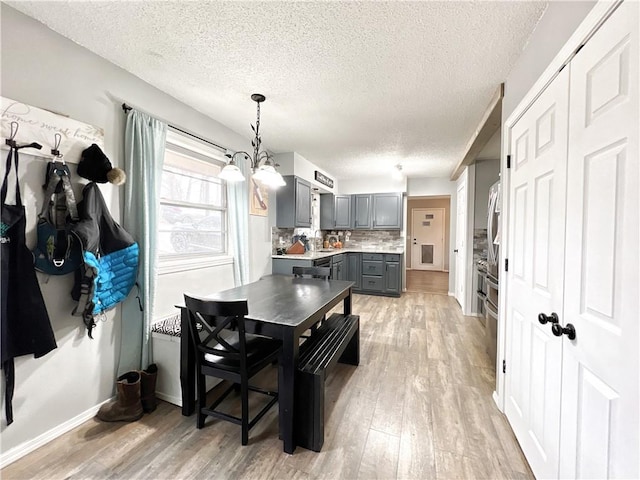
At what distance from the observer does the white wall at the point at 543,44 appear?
3.81 feet

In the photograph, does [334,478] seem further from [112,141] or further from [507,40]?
[507,40]

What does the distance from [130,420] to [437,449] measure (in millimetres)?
1994

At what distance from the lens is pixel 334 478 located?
1.38 metres

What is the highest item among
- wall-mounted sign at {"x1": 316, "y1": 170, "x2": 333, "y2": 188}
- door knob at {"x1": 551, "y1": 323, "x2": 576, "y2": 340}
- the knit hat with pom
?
wall-mounted sign at {"x1": 316, "y1": 170, "x2": 333, "y2": 188}

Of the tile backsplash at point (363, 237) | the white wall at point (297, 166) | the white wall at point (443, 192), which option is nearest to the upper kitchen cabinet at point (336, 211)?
the tile backsplash at point (363, 237)

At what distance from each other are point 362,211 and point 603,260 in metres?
4.97

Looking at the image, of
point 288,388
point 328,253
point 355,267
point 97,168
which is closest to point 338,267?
point 328,253

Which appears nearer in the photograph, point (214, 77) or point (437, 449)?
point (437, 449)

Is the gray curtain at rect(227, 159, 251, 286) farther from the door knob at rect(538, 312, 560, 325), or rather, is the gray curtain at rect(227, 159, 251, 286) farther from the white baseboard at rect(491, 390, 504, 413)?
the door knob at rect(538, 312, 560, 325)

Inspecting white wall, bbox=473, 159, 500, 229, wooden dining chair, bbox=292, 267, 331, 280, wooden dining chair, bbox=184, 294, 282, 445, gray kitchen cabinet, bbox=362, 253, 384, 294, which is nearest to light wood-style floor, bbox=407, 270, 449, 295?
gray kitchen cabinet, bbox=362, 253, 384, 294

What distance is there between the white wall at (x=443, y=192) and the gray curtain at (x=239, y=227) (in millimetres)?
3888

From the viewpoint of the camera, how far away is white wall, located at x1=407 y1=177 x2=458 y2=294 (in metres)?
5.57

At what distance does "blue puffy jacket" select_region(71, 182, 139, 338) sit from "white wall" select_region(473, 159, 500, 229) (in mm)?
4485

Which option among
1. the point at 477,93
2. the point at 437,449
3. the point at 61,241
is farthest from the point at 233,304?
the point at 477,93
